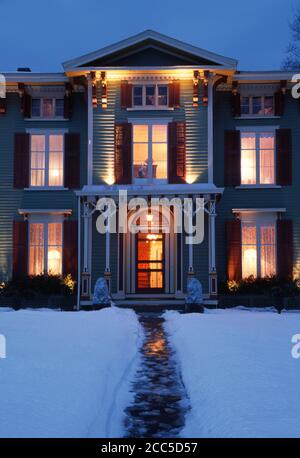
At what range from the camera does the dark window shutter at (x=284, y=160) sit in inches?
787

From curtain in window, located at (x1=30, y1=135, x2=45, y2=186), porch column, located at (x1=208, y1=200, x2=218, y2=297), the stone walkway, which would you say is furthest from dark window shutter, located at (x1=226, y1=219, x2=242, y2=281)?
the stone walkway

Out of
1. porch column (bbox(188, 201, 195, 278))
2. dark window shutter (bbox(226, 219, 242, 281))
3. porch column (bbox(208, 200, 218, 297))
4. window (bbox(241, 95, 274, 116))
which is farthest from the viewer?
window (bbox(241, 95, 274, 116))

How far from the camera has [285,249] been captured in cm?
1978

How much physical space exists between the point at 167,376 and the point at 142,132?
1261 cm

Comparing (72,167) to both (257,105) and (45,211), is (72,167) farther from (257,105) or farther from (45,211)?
Answer: (257,105)

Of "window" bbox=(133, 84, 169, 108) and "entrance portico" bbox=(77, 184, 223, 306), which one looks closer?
"entrance portico" bbox=(77, 184, 223, 306)

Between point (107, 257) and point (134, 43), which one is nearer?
point (107, 257)

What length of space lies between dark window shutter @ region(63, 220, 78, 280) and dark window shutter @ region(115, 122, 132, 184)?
2342 millimetres

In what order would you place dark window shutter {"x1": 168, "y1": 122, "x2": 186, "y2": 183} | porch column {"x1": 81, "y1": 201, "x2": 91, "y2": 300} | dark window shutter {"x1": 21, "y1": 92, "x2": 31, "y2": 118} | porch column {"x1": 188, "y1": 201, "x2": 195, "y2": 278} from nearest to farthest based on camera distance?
porch column {"x1": 188, "y1": 201, "x2": 195, "y2": 278}, porch column {"x1": 81, "y1": 201, "x2": 91, "y2": 300}, dark window shutter {"x1": 168, "y1": 122, "x2": 186, "y2": 183}, dark window shutter {"x1": 21, "y1": 92, "x2": 31, "y2": 118}

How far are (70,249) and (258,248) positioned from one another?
6398 mm

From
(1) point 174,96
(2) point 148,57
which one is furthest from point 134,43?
(1) point 174,96

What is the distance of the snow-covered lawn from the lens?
521 centimetres

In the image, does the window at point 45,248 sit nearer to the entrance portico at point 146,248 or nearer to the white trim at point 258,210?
the entrance portico at point 146,248

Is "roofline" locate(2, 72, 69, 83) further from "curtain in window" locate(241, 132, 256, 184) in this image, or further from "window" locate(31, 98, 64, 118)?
"curtain in window" locate(241, 132, 256, 184)
